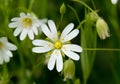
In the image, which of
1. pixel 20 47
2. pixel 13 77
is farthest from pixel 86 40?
pixel 13 77

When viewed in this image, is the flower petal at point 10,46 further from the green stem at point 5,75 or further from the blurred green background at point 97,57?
the blurred green background at point 97,57

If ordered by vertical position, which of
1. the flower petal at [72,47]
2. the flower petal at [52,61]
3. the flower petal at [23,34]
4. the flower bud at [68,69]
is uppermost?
the flower petal at [23,34]

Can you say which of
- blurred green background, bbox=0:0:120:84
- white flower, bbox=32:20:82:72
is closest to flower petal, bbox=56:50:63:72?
white flower, bbox=32:20:82:72

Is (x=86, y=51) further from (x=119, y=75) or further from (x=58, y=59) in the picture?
(x=119, y=75)

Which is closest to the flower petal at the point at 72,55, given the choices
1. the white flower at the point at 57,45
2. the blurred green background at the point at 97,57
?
the white flower at the point at 57,45

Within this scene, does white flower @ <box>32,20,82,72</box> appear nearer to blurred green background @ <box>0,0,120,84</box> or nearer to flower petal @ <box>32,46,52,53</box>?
flower petal @ <box>32,46,52,53</box>

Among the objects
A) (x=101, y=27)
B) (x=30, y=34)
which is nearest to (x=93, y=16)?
(x=101, y=27)

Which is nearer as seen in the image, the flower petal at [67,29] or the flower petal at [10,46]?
the flower petal at [67,29]
